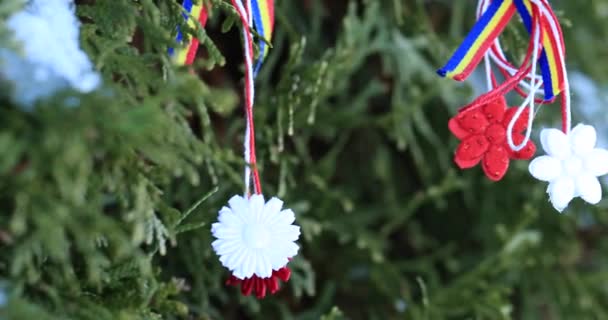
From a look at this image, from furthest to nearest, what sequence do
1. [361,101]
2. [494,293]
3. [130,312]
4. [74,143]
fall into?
[361,101] < [494,293] < [130,312] < [74,143]

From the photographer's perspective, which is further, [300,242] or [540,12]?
[300,242]

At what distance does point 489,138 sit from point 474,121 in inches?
0.6

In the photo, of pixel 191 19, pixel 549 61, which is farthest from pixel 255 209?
pixel 549 61

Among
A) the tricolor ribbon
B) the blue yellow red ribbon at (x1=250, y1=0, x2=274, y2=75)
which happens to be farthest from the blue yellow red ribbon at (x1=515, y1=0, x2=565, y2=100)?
the blue yellow red ribbon at (x1=250, y1=0, x2=274, y2=75)

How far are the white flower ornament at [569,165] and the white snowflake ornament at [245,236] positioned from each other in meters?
0.17

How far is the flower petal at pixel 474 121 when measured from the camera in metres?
0.53

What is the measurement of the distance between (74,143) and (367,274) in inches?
22.0

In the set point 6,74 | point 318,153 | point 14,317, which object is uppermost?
point 318,153

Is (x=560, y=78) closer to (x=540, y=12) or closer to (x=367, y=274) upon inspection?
(x=540, y=12)

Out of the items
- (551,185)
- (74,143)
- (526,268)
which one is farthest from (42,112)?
(526,268)

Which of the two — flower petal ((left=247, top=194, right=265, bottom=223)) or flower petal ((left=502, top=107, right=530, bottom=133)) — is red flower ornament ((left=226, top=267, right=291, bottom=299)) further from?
flower petal ((left=502, top=107, right=530, bottom=133))

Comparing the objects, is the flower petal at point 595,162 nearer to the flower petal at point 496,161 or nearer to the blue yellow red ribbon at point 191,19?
the flower petal at point 496,161

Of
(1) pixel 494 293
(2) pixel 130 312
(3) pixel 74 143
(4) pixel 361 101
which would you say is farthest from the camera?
(4) pixel 361 101

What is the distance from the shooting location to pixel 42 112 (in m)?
0.36
